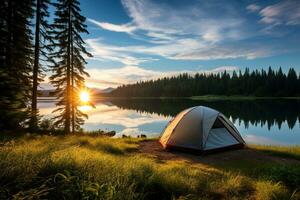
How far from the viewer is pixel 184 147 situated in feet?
38.4

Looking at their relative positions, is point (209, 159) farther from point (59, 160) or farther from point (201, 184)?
point (59, 160)

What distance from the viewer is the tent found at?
1152cm

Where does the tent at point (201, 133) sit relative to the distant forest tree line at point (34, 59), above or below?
below

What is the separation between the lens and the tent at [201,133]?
37.8ft

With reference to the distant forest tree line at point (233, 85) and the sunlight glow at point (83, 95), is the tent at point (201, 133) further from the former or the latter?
the distant forest tree line at point (233, 85)

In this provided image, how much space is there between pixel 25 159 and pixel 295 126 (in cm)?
3226

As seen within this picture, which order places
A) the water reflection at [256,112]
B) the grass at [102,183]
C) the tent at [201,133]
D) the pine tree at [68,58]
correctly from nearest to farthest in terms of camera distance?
the grass at [102,183], the tent at [201,133], the pine tree at [68,58], the water reflection at [256,112]

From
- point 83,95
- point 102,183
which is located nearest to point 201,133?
point 102,183

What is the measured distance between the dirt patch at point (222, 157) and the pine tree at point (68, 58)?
9726 mm

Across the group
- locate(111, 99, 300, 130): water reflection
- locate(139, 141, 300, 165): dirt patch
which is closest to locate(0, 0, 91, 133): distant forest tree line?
locate(139, 141, 300, 165): dirt patch

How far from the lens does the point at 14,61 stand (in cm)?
1374

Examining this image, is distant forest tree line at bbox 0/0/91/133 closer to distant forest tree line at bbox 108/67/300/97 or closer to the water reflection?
the water reflection

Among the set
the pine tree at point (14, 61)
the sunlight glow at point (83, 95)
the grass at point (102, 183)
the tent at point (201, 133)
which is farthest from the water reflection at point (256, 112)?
the pine tree at point (14, 61)

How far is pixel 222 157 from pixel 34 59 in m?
13.9
